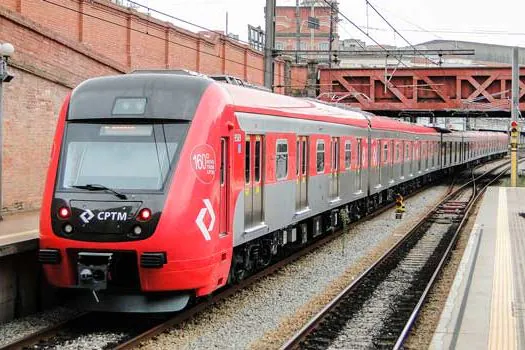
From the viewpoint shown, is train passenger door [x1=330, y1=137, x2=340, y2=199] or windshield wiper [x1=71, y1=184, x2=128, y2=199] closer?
windshield wiper [x1=71, y1=184, x2=128, y2=199]

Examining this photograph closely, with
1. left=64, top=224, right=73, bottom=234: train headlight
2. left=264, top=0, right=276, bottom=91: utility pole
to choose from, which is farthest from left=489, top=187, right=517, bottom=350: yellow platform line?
left=264, top=0, right=276, bottom=91: utility pole

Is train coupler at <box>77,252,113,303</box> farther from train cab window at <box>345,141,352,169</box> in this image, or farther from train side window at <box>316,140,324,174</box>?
train cab window at <box>345,141,352,169</box>

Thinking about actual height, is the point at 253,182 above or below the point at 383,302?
above

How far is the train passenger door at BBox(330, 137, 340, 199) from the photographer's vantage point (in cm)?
1584

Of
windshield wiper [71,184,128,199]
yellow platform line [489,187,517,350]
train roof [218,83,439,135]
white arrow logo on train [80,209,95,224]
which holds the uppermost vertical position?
train roof [218,83,439,135]

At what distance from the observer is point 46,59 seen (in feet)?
56.7

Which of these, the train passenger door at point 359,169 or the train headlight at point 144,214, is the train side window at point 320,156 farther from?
the train headlight at point 144,214

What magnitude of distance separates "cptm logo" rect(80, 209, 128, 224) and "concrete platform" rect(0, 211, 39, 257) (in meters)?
1.27

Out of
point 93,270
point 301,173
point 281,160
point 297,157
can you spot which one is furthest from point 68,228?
point 301,173

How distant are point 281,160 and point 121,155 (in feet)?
12.5

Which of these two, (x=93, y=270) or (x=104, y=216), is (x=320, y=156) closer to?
(x=104, y=216)

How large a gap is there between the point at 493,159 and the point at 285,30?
35.8 m

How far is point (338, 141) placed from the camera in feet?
53.7

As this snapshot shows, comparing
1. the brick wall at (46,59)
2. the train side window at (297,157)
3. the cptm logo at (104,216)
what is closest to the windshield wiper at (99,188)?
the cptm logo at (104,216)
